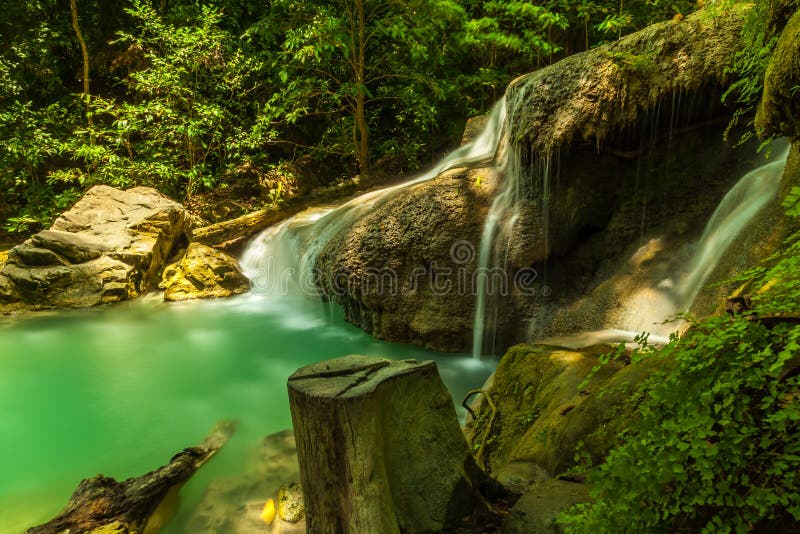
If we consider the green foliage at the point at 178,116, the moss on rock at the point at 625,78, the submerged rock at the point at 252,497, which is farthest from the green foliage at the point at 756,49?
the green foliage at the point at 178,116

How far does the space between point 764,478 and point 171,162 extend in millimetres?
11737

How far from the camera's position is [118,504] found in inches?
106

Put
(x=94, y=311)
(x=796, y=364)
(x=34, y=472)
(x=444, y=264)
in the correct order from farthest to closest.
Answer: (x=94, y=311) < (x=444, y=264) < (x=34, y=472) < (x=796, y=364)

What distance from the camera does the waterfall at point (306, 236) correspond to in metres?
7.05

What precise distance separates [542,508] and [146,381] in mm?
4970

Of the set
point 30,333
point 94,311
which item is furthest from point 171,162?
point 30,333

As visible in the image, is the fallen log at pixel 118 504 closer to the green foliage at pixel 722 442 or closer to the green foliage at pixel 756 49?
the green foliage at pixel 722 442

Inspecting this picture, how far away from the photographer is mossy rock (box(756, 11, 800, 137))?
2.29 meters

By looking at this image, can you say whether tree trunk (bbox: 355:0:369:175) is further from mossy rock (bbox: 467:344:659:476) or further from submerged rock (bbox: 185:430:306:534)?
submerged rock (bbox: 185:430:306:534)

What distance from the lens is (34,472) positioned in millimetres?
3623

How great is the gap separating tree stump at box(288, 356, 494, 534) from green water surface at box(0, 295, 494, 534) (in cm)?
177

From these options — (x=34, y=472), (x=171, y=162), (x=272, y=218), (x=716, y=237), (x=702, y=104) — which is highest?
(x=171, y=162)

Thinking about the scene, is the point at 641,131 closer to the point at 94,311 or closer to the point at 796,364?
the point at 796,364

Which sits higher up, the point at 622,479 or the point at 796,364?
the point at 796,364
